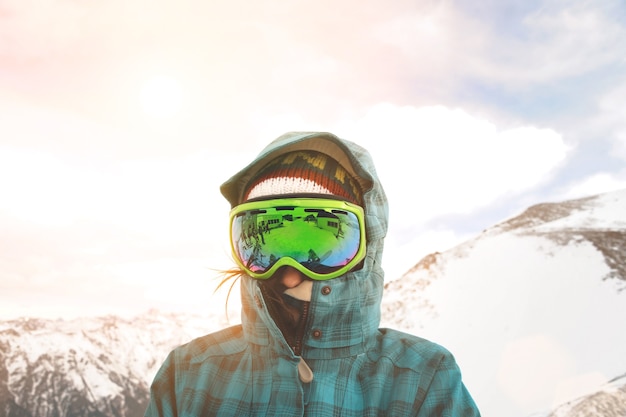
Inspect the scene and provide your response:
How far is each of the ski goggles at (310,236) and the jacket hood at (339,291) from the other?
7 centimetres

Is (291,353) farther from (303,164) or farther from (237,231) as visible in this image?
(303,164)

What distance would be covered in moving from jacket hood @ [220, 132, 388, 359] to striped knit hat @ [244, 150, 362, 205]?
0.04 meters

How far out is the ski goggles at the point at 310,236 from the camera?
2.63m

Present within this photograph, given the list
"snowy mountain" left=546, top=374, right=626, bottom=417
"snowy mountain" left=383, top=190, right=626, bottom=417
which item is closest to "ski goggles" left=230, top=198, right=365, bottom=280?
"snowy mountain" left=546, top=374, right=626, bottom=417

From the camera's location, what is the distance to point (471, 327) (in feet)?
62.9

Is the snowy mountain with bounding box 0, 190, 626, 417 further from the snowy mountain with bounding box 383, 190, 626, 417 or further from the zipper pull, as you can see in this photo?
the zipper pull

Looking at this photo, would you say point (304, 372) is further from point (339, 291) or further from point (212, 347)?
point (212, 347)

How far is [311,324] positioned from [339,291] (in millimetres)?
218

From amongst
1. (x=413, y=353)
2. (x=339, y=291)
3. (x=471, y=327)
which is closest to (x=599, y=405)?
(x=413, y=353)

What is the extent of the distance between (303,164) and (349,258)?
0.56m

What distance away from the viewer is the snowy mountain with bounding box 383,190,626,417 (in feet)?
48.7

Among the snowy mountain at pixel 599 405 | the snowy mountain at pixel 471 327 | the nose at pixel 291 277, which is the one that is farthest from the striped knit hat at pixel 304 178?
the snowy mountain at pixel 471 327

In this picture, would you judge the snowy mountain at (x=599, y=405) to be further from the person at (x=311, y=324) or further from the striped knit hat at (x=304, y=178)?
the striped knit hat at (x=304, y=178)

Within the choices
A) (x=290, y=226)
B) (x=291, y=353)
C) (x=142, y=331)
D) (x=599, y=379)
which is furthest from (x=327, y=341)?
(x=142, y=331)
